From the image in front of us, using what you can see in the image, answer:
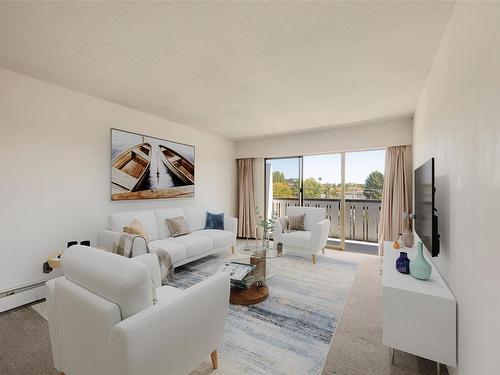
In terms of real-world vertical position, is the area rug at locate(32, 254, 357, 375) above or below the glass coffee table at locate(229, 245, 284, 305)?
below

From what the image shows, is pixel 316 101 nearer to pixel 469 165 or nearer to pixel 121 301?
pixel 469 165

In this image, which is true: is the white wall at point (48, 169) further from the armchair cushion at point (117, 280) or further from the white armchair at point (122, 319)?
the armchair cushion at point (117, 280)

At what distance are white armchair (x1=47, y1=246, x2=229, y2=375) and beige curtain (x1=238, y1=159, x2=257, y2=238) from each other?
4182 millimetres

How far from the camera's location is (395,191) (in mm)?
4105

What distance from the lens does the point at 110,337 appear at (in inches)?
39.5

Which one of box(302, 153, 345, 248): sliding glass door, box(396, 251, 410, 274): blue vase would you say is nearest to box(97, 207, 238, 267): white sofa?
box(302, 153, 345, 248): sliding glass door

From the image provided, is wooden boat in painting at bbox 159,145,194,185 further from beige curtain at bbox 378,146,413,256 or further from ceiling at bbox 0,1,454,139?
beige curtain at bbox 378,146,413,256

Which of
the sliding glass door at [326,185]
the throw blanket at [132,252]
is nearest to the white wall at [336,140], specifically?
the sliding glass door at [326,185]

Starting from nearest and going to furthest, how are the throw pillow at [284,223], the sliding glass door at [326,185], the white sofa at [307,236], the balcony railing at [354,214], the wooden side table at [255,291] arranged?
1. the wooden side table at [255,291]
2. the white sofa at [307,236]
3. the throw pillow at [284,223]
4. the sliding glass door at [326,185]
5. the balcony railing at [354,214]

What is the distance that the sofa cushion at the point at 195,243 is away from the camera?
3382mm

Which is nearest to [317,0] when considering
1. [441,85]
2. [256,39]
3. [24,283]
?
[256,39]

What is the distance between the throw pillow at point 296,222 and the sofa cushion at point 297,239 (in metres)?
0.27

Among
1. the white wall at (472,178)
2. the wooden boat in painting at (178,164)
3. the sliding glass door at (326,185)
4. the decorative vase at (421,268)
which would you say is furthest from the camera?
the sliding glass door at (326,185)

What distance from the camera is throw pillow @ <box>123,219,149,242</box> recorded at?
2952 millimetres
